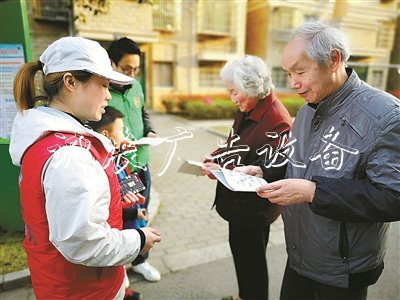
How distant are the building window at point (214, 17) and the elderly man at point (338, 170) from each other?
1517 centimetres

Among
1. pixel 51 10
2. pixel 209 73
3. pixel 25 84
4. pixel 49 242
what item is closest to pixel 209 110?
pixel 209 73

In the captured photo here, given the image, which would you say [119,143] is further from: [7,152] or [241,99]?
[7,152]

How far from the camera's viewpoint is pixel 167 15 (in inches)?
572

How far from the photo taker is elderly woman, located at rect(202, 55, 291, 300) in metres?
2.01

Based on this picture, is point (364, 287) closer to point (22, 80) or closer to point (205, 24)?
point (22, 80)

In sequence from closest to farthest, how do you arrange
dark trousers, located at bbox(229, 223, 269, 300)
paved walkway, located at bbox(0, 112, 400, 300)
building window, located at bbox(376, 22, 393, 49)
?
1. dark trousers, located at bbox(229, 223, 269, 300)
2. paved walkway, located at bbox(0, 112, 400, 300)
3. building window, located at bbox(376, 22, 393, 49)

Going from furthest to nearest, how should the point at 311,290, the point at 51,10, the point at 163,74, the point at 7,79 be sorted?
the point at 163,74
the point at 51,10
the point at 7,79
the point at 311,290

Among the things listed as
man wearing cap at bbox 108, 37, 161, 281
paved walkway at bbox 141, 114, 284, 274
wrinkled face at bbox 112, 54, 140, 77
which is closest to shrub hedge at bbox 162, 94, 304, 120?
paved walkway at bbox 141, 114, 284, 274

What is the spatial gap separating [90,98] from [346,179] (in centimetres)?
111

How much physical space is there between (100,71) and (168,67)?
14862mm

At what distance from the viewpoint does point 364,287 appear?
1.51 m

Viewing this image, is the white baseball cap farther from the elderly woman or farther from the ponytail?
the elderly woman

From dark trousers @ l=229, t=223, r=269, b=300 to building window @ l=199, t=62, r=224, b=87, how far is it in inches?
574

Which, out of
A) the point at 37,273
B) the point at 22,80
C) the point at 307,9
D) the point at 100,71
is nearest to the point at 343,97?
the point at 100,71
